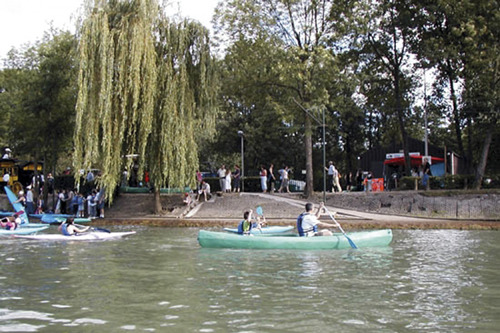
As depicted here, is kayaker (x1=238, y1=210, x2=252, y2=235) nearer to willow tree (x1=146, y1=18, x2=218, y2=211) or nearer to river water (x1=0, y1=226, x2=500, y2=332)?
river water (x1=0, y1=226, x2=500, y2=332)

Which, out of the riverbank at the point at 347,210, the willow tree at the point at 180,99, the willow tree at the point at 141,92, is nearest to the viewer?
the willow tree at the point at 141,92

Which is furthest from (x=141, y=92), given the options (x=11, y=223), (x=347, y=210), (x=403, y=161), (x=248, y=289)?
(x=403, y=161)

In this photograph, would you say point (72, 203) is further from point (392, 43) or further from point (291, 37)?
point (392, 43)

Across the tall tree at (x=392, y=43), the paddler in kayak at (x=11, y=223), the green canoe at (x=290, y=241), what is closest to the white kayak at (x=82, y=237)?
the paddler in kayak at (x=11, y=223)

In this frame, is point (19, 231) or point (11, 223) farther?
point (11, 223)

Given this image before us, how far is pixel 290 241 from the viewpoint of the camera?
16.9 meters

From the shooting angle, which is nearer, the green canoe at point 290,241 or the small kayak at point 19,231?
the green canoe at point 290,241

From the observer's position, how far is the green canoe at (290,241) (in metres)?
16.9

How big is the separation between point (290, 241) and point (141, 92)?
12.5m

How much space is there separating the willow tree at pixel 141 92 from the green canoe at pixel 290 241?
956 centimetres

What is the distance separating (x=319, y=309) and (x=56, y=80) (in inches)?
1109

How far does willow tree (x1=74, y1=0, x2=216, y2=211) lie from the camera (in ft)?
81.0

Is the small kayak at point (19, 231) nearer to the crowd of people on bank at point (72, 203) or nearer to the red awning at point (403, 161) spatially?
the crowd of people on bank at point (72, 203)

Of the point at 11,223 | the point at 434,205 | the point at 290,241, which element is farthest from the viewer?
the point at 434,205
